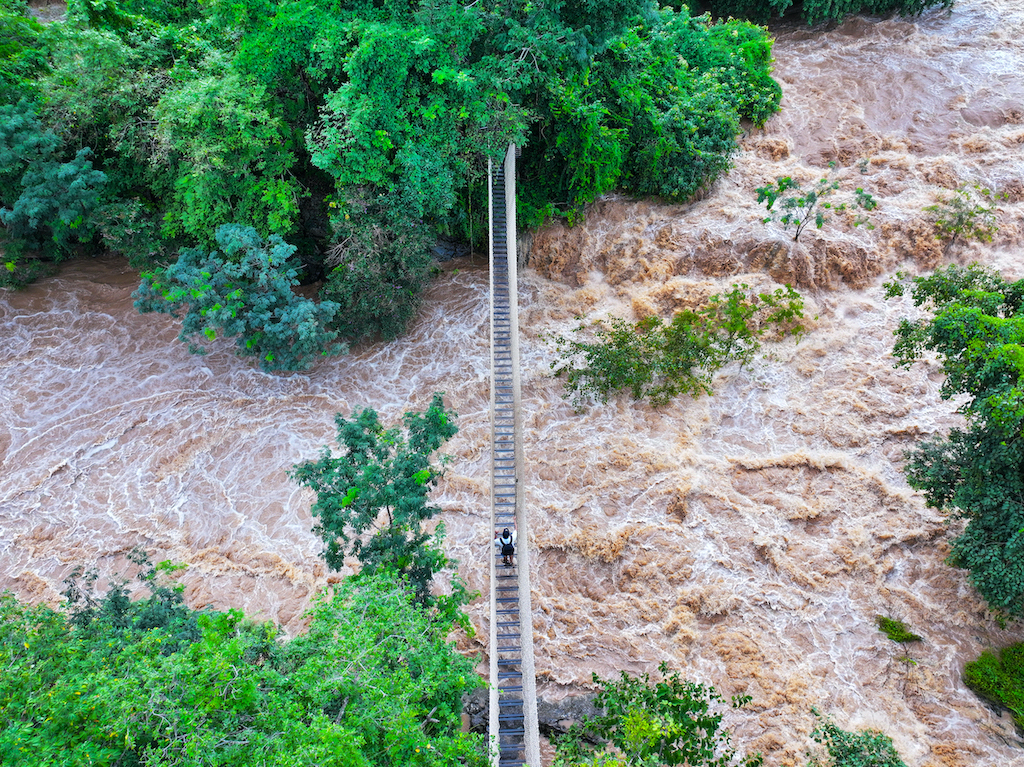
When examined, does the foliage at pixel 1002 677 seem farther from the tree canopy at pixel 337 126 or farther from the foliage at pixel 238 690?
the tree canopy at pixel 337 126

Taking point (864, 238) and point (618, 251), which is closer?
point (864, 238)

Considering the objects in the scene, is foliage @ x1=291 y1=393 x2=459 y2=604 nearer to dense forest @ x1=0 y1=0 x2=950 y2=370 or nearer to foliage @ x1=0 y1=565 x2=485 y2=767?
foliage @ x1=0 y1=565 x2=485 y2=767

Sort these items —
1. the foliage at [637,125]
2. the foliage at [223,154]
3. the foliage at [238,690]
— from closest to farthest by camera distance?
the foliage at [238,690] → the foliage at [223,154] → the foliage at [637,125]

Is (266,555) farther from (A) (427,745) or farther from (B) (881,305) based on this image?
(B) (881,305)

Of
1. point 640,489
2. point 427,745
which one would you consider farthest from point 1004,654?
point 427,745

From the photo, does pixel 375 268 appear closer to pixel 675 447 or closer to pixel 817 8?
pixel 675 447

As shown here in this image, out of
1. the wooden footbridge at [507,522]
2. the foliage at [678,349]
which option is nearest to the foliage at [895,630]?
the foliage at [678,349]

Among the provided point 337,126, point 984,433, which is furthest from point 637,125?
point 984,433
